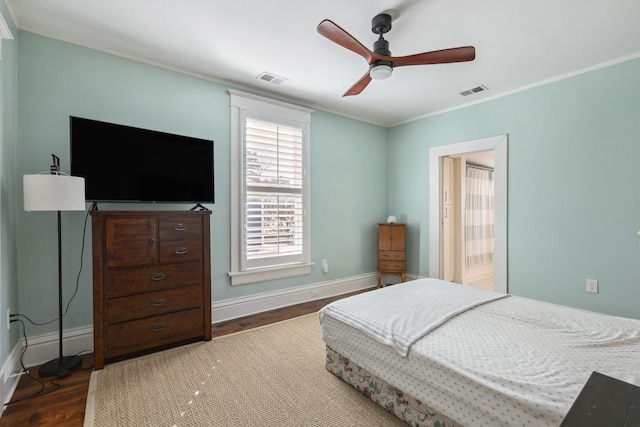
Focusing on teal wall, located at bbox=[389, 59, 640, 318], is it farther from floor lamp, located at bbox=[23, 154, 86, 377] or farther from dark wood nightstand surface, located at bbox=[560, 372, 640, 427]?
floor lamp, located at bbox=[23, 154, 86, 377]

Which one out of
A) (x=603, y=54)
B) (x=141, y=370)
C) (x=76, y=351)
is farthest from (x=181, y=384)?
(x=603, y=54)

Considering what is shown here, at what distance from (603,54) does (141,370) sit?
4718 mm

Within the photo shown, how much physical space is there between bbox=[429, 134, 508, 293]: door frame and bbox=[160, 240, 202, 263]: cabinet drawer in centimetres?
318

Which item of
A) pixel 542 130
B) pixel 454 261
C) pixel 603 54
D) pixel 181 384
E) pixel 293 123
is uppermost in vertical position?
pixel 603 54

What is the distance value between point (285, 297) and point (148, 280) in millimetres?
1669

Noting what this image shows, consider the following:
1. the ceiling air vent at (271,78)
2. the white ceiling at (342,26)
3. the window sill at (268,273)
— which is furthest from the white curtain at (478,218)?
the ceiling air vent at (271,78)

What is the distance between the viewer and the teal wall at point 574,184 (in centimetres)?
267

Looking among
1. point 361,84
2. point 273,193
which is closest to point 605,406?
point 361,84

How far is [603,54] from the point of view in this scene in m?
2.61

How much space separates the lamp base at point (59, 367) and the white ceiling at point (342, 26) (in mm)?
2569

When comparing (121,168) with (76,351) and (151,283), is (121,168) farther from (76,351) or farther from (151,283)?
(76,351)

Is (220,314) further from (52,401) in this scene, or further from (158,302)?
(52,401)

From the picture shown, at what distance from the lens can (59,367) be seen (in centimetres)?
210

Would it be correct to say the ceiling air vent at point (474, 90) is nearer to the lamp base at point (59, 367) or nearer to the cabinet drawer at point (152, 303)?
the cabinet drawer at point (152, 303)
